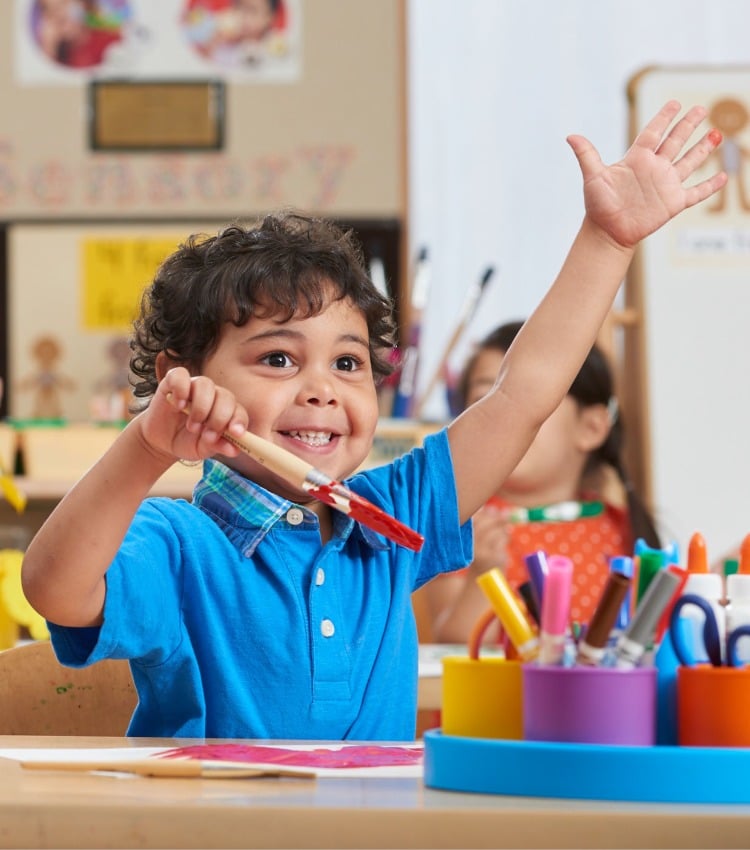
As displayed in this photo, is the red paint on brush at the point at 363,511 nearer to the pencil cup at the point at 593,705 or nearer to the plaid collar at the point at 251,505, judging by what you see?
the pencil cup at the point at 593,705

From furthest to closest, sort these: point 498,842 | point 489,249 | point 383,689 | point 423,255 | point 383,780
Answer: point 489,249 → point 423,255 → point 383,689 → point 383,780 → point 498,842

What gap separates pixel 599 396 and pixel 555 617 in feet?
5.33

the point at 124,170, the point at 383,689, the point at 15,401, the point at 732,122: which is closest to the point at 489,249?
the point at 732,122

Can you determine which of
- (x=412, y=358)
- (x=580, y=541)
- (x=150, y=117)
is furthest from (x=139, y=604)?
(x=150, y=117)

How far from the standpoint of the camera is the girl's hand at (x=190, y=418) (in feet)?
2.44

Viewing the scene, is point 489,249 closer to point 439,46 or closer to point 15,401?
point 439,46

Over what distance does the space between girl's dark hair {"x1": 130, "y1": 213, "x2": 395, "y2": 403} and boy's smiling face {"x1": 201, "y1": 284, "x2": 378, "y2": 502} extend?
0.01 m

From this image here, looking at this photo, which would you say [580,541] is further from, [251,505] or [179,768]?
[179,768]

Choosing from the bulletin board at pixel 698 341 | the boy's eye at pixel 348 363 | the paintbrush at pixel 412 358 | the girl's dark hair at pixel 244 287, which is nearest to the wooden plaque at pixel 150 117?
the paintbrush at pixel 412 358

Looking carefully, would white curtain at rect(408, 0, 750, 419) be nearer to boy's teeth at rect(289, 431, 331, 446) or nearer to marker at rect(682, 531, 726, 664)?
A: boy's teeth at rect(289, 431, 331, 446)

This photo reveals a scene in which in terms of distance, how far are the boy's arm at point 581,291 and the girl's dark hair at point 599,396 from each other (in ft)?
3.34

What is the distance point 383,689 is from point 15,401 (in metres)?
2.15

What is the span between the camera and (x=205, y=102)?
10.00 feet

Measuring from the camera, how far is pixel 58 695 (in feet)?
3.23
